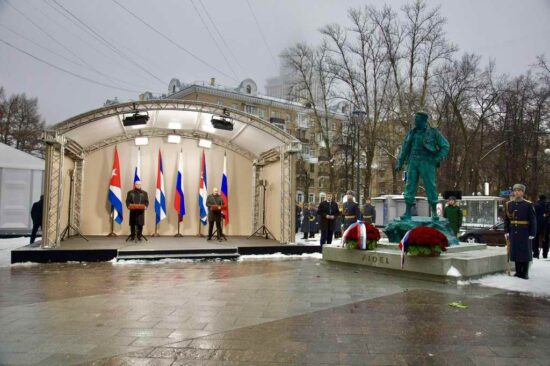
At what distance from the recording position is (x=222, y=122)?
1450 centimetres

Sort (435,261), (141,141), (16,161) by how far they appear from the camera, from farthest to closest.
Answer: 1. (16,161)
2. (141,141)
3. (435,261)

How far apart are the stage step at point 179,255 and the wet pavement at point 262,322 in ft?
8.24

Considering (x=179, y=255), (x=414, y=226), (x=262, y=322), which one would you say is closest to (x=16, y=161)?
(x=179, y=255)

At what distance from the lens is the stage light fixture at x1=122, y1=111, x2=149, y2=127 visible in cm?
1366

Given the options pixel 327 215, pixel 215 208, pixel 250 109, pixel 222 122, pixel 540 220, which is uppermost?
pixel 250 109

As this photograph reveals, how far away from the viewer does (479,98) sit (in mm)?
30734

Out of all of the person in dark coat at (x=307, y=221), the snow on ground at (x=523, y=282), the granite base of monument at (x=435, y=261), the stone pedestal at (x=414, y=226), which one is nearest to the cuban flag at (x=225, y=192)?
the person in dark coat at (x=307, y=221)

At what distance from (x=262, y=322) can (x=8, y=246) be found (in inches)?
517

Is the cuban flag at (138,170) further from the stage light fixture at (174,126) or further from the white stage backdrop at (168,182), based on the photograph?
the stage light fixture at (174,126)

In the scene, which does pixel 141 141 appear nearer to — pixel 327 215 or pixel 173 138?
pixel 173 138

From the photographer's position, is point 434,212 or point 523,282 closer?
point 523,282

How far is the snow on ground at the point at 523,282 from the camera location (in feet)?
25.8

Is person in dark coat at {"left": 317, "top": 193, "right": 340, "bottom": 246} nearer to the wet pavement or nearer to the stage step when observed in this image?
the stage step

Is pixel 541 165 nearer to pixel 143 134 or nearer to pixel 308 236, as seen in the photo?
pixel 308 236
